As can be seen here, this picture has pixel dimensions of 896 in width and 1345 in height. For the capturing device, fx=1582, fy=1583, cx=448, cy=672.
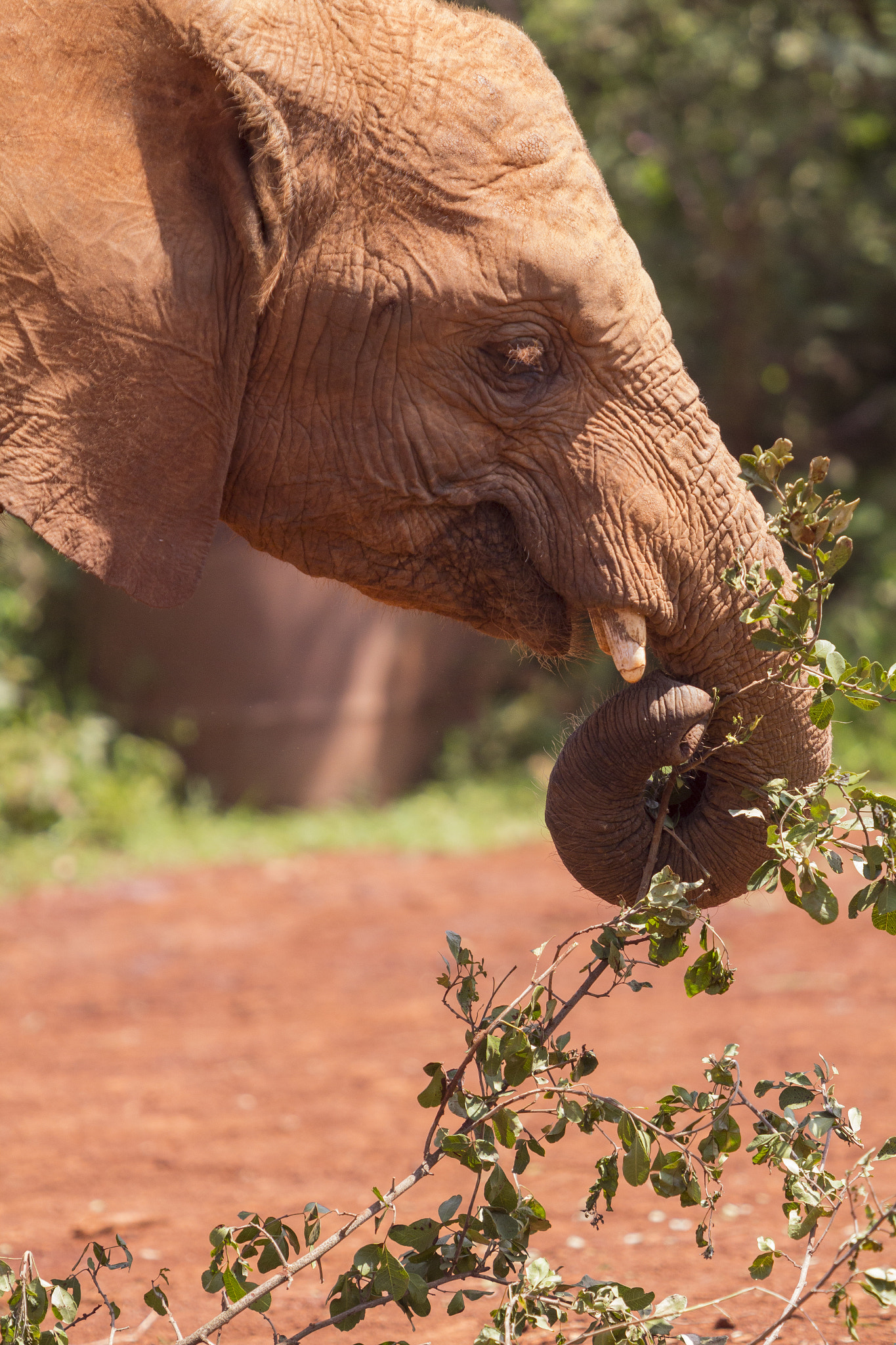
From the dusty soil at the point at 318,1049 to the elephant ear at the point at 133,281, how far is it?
1.42m

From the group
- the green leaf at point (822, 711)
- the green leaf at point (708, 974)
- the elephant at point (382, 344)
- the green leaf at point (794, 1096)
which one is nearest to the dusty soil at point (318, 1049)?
the green leaf at point (794, 1096)

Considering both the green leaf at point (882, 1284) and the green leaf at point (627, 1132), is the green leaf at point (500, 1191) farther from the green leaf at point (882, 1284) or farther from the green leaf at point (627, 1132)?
the green leaf at point (882, 1284)

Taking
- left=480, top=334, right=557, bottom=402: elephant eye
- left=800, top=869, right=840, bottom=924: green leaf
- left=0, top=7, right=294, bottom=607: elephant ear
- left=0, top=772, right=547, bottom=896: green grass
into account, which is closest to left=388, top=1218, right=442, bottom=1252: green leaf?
left=800, top=869, right=840, bottom=924: green leaf

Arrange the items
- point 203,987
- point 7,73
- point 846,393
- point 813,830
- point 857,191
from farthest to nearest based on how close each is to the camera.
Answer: point 846,393
point 857,191
point 203,987
point 7,73
point 813,830

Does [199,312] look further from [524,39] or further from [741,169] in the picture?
[741,169]

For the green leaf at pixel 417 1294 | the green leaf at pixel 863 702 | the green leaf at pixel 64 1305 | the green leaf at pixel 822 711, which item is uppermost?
the green leaf at pixel 863 702

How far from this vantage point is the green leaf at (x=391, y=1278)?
2.25 metres

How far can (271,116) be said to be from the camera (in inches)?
107

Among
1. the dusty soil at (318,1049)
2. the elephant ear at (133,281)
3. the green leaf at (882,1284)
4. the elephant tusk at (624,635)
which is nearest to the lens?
the green leaf at (882,1284)

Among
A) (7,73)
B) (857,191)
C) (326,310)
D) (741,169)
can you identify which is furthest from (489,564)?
(857,191)

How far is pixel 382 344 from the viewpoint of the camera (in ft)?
9.36

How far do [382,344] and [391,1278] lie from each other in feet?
5.16

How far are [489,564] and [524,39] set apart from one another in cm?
97

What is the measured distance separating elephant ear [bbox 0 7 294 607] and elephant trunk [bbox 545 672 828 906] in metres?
0.78
